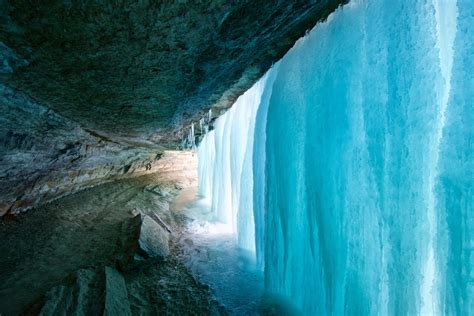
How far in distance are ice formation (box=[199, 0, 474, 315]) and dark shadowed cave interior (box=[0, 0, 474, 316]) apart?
0.01 metres

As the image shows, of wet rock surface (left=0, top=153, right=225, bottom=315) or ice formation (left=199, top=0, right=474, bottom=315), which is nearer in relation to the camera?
ice formation (left=199, top=0, right=474, bottom=315)

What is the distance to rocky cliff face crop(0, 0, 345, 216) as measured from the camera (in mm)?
1803

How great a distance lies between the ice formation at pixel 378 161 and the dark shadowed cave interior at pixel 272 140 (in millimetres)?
11

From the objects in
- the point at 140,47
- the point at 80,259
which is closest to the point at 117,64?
the point at 140,47

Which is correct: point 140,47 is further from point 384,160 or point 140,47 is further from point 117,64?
point 384,160

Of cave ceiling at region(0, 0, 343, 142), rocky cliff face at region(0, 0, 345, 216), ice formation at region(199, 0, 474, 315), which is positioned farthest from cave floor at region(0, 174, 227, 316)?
cave ceiling at region(0, 0, 343, 142)

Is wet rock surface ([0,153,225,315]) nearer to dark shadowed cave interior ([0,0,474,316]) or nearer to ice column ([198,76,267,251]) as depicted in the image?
dark shadowed cave interior ([0,0,474,316])

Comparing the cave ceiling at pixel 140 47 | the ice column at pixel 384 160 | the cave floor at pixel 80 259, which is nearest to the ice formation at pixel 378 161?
the ice column at pixel 384 160

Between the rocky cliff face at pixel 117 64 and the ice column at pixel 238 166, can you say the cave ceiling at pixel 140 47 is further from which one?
the ice column at pixel 238 166

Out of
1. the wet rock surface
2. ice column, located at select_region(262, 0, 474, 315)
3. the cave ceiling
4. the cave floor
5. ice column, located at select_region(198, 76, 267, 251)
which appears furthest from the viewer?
ice column, located at select_region(198, 76, 267, 251)

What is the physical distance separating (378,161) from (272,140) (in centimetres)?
150

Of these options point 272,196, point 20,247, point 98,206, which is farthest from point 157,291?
point 98,206

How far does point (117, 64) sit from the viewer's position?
256 centimetres

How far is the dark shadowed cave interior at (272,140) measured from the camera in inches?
61.1
